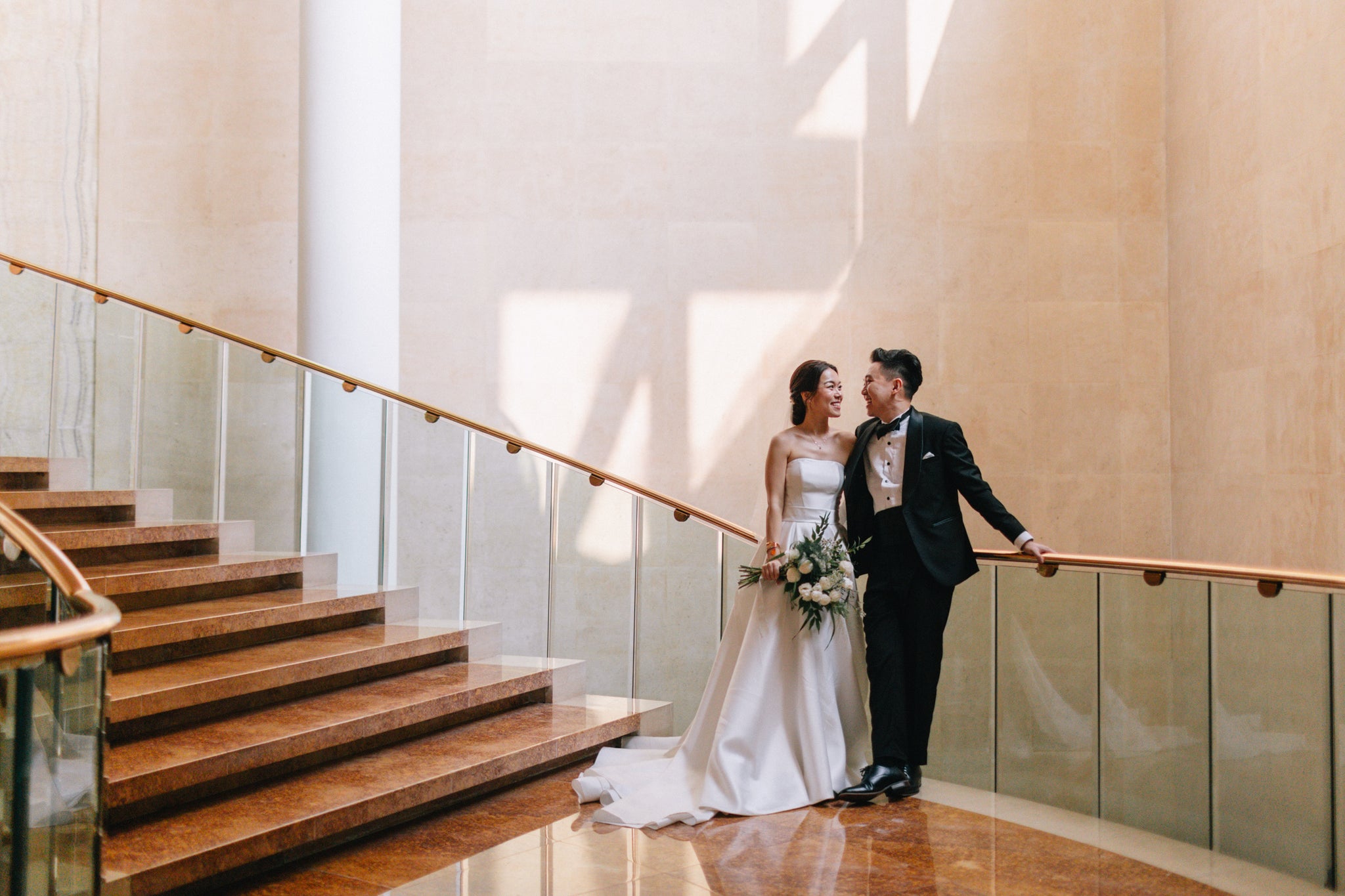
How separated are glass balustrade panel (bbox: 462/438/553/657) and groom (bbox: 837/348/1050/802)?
233cm

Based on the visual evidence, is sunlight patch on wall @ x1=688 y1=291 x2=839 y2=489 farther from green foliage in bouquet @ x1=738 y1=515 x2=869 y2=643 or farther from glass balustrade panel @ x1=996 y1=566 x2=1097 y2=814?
green foliage in bouquet @ x1=738 y1=515 x2=869 y2=643

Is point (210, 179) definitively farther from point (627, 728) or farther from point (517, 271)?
point (627, 728)

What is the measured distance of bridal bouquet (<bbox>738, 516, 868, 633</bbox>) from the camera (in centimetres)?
482

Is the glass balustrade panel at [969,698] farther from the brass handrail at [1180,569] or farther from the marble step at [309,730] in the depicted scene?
the marble step at [309,730]

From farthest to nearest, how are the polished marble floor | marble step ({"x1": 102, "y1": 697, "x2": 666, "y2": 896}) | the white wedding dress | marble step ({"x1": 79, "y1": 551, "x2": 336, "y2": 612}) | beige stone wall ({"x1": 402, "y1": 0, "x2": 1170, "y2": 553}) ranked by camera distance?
1. beige stone wall ({"x1": 402, "y1": 0, "x2": 1170, "y2": 553})
2. marble step ({"x1": 79, "y1": 551, "x2": 336, "y2": 612})
3. the white wedding dress
4. the polished marble floor
5. marble step ({"x1": 102, "y1": 697, "x2": 666, "y2": 896})

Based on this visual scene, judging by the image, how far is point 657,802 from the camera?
4.70 meters

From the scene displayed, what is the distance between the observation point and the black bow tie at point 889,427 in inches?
194

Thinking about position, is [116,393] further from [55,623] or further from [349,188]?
[55,623]

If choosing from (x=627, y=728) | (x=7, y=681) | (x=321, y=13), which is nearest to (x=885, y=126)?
(x=321, y=13)

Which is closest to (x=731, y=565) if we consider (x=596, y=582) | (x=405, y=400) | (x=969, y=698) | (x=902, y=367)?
(x=596, y=582)

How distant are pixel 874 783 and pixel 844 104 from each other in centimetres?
593

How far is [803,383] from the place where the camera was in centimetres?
507

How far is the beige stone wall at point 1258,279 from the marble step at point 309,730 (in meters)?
4.62

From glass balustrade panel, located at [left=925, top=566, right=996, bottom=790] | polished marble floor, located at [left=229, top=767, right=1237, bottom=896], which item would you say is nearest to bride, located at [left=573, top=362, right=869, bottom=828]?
polished marble floor, located at [left=229, top=767, right=1237, bottom=896]
